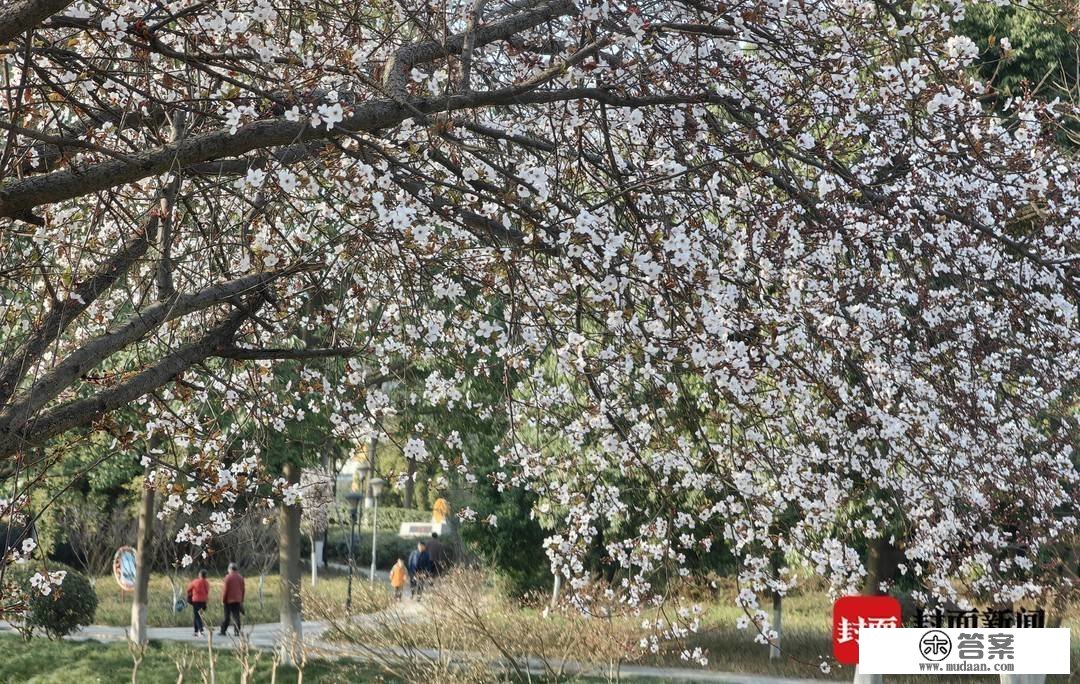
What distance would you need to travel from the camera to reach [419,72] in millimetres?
5277

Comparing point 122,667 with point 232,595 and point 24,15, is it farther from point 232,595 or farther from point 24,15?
point 24,15

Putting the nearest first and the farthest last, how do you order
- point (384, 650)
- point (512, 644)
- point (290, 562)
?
point (384, 650), point (512, 644), point (290, 562)

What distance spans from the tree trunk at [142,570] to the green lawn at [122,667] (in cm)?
78

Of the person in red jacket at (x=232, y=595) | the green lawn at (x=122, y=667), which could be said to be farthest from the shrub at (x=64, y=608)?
the person in red jacket at (x=232, y=595)

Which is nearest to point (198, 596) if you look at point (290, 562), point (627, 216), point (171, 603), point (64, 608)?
point (64, 608)

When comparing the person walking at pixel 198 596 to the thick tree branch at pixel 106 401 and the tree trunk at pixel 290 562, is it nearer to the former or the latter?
the tree trunk at pixel 290 562

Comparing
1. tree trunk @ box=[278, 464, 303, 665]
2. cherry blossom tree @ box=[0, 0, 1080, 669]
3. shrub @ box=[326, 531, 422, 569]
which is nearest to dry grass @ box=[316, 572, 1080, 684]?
cherry blossom tree @ box=[0, 0, 1080, 669]

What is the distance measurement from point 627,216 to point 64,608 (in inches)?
548

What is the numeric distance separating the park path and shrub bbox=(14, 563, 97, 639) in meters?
0.40

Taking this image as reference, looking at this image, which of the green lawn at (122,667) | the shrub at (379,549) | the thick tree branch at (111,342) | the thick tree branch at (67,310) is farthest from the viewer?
the shrub at (379,549)

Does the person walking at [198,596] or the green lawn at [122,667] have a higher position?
the person walking at [198,596]

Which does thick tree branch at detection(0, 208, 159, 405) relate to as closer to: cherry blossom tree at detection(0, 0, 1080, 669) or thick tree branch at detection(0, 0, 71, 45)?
cherry blossom tree at detection(0, 0, 1080, 669)

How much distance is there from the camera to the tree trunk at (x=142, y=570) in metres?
15.5

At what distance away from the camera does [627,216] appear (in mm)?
4887
